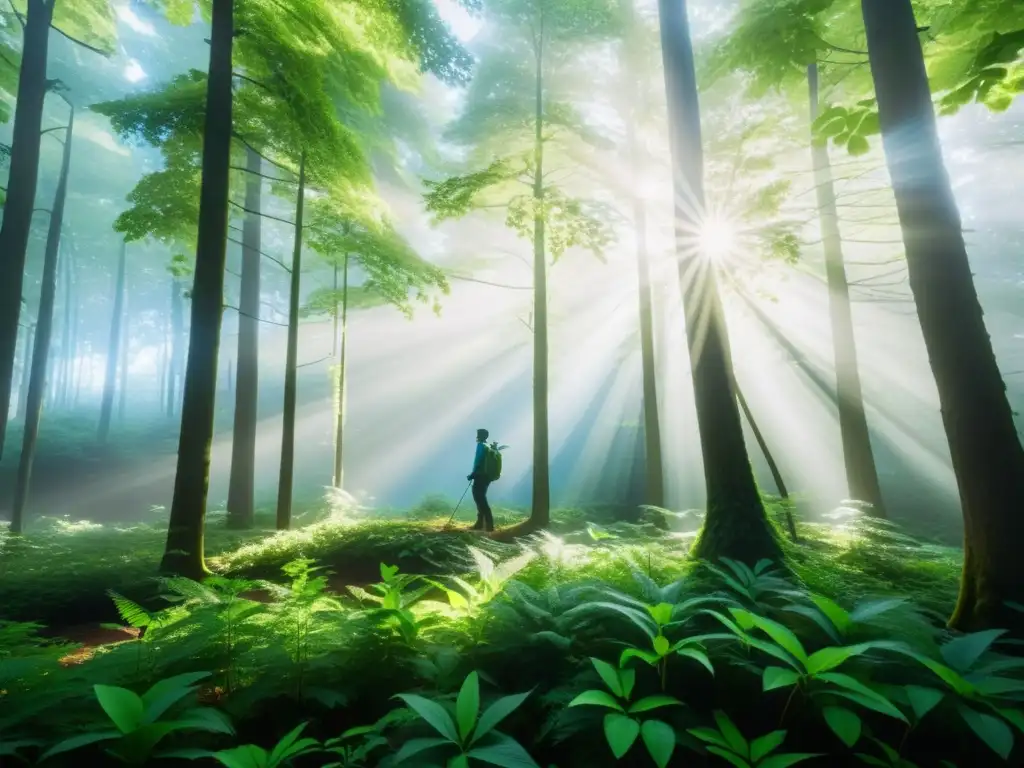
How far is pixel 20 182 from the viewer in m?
7.99

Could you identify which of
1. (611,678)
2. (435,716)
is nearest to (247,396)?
(435,716)

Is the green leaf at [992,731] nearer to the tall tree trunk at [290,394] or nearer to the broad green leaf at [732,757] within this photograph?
the broad green leaf at [732,757]

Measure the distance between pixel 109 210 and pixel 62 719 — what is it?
42259mm

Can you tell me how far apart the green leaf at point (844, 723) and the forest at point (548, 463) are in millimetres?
12

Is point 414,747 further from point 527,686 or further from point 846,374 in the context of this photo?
point 846,374

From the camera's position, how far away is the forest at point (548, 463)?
7.07ft

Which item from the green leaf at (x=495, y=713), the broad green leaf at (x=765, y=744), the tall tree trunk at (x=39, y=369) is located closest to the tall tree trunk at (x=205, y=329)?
the green leaf at (x=495, y=713)

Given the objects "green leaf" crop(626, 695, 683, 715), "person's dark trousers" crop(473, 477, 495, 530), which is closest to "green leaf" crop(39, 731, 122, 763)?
"green leaf" crop(626, 695, 683, 715)

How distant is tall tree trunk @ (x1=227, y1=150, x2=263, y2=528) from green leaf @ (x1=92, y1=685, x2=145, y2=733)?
11.2 metres

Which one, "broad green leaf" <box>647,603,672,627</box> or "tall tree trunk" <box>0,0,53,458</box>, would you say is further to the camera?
"tall tree trunk" <box>0,0,53,458</box>

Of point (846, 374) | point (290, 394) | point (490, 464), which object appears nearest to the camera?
point (490, 464)

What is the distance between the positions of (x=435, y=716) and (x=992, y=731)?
2.10 m

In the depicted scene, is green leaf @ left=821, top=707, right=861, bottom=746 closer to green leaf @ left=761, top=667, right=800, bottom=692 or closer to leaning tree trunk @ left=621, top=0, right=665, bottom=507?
green leaf @ left=761, top=667, right=800, bottom=692

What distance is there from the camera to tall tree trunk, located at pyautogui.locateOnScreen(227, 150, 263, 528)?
40.5 ft
